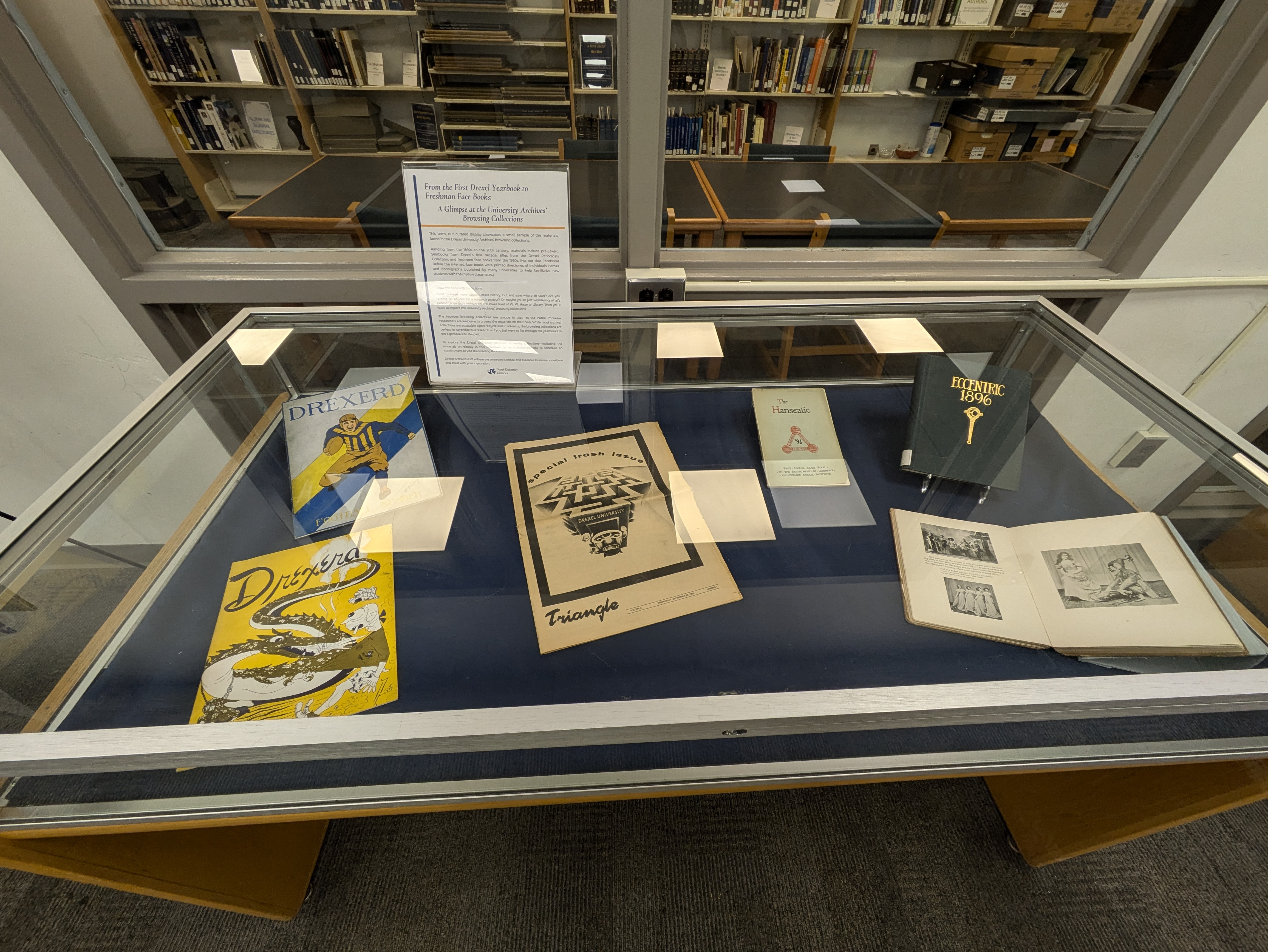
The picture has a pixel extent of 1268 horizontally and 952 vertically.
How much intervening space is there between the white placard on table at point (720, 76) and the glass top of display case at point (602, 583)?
1943 mm

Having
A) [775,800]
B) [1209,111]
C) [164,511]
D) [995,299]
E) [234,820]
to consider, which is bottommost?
[775,800]

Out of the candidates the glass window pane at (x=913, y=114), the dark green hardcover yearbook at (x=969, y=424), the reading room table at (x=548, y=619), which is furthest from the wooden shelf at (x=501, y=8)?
the dark green hardcover yearbook at (x=969, y=424)

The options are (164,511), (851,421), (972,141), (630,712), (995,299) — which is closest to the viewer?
(630,712)

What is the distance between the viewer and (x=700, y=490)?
84cm

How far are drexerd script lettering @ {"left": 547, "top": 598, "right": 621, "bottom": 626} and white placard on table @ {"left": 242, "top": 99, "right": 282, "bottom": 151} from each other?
2080mm

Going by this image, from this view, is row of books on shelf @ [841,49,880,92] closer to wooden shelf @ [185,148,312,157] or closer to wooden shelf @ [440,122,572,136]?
wooden shelf @ [440,122,572,136]

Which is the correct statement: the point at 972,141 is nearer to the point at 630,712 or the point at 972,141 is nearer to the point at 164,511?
the point at 630,712

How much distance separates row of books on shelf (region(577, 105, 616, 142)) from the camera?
3.61 feet

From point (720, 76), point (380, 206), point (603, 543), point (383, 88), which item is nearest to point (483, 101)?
point (383, 88)

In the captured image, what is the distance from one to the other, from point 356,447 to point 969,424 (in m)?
1.10

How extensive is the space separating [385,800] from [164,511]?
23.0 inches

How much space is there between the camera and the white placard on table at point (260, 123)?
5.65 ft

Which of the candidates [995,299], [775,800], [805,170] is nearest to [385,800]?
[775,800]

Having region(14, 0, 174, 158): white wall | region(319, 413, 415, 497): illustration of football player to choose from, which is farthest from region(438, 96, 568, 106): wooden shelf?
region(319, 413, 415, 497): illustration of football player
